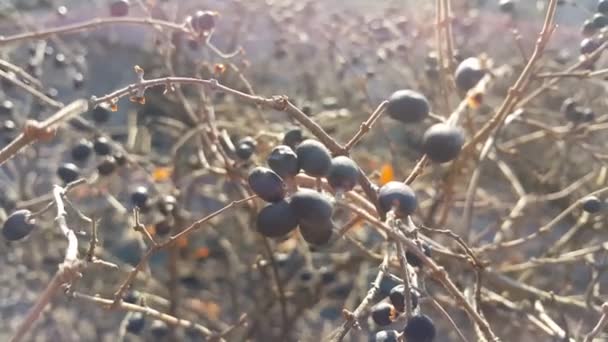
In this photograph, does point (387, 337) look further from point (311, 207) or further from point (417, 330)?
point (311, 207)

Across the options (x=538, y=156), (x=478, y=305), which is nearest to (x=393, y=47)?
(x=538, y=156)

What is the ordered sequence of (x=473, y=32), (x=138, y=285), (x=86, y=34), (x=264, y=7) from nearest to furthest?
(x=138, y=285) → (x=264, y=7) → (x=473, y=32) → (x=86, y=34)

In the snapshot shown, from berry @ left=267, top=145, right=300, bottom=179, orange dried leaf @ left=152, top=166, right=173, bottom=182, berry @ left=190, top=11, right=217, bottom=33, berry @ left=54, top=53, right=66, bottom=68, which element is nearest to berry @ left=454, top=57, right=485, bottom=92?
berry @ left=190, top=11, right=217, bottom=33

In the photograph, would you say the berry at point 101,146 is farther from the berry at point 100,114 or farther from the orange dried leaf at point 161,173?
the orange dried leaf at point 161,173

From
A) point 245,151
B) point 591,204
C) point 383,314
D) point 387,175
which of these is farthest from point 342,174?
point 387,175

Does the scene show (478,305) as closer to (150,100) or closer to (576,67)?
(576,67)

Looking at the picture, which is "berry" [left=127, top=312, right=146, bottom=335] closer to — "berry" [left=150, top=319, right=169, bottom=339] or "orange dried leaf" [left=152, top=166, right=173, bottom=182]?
"berry" [left=150, top=319, right=169, bottom=339]

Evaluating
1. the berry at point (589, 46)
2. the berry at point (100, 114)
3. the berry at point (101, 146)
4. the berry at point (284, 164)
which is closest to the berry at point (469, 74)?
the berry at point (589, 46)
